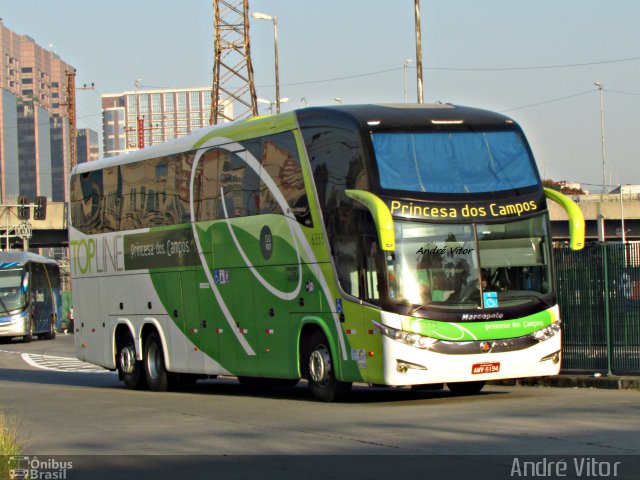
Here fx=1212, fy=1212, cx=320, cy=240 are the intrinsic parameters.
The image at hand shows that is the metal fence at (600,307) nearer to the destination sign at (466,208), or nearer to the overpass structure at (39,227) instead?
the destination sign at (466,208)

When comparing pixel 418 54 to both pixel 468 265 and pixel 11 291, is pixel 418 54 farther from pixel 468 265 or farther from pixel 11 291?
pixel 11 291

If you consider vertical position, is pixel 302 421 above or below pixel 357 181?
below

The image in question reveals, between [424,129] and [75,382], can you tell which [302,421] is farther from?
[75,382]

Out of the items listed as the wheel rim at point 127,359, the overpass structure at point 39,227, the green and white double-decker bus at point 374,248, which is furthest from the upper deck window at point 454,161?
the overpass structure at point 39,227

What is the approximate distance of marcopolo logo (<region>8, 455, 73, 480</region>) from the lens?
9789 millimetres

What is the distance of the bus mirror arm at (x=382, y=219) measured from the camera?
15.2 metres

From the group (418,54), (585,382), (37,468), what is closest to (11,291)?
(418,54)

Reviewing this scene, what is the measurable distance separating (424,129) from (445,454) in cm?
665

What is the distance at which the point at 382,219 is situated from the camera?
15.3 m

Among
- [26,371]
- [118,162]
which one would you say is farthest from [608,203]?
[118,162]

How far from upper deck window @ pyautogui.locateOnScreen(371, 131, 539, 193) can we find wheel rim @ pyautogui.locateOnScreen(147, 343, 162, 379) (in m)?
8.00

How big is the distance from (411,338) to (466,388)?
3.15 meters

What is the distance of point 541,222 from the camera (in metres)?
16.6

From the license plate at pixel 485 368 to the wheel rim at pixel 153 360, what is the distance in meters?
8.18
